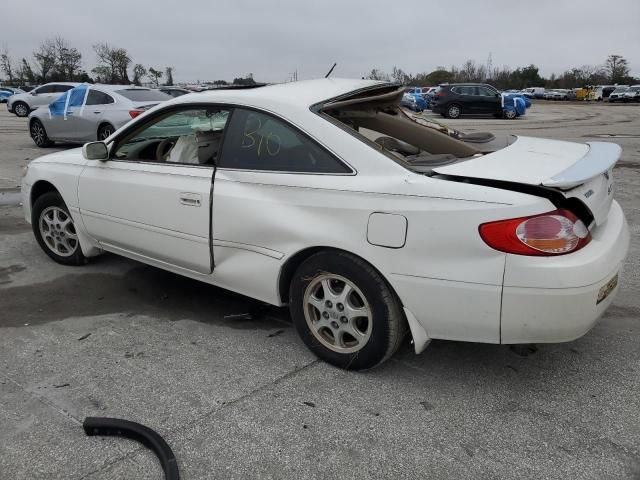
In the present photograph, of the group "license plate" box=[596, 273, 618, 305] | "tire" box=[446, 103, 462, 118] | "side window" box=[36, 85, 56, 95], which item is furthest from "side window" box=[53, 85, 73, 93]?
"license plate" box=[596, 273, 618, 305]

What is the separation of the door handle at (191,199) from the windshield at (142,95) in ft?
30.0

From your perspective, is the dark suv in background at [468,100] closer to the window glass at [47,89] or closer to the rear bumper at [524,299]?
the window glass at [47,89]

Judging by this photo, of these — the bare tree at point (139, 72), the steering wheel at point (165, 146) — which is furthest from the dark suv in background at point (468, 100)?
the bare tree at point (139, 72)

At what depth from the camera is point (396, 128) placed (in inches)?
153

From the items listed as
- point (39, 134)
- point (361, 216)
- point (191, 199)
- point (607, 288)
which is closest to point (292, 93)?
point (191, 199)

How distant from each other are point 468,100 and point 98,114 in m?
18.6

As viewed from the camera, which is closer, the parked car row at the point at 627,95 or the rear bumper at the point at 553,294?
the rear bumper at the point at 553,294

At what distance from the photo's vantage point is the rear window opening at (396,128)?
11.0 ft

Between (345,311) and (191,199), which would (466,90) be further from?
(345,311)

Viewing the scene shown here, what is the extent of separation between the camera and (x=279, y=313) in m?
3.87

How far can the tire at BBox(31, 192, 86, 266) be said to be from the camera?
4.57 m

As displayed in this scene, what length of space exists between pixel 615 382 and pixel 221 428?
2047 millimetres

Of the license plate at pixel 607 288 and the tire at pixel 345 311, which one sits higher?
the license plate at pixel 607 288

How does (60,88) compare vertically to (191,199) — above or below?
above
